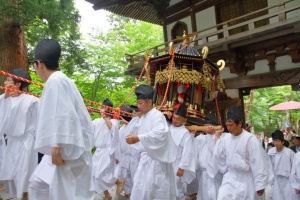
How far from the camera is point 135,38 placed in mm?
17703

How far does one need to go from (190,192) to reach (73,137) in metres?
5.65

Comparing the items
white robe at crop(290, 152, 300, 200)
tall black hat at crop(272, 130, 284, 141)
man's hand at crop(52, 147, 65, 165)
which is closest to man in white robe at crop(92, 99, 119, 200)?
tall black hat at crop(272, 130, 284, 141)

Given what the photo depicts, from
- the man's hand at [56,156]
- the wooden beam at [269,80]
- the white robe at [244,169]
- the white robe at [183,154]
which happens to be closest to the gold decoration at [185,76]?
the white robe at [183,154]

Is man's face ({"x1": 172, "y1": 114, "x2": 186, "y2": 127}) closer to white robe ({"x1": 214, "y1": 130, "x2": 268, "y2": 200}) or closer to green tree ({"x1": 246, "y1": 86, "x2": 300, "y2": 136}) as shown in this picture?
white robe ({"x1": 214, "y1": 130, "x2": 268, "y2": 200})

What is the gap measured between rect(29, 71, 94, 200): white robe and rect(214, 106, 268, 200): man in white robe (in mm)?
2621

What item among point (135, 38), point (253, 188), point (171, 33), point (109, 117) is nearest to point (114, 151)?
point (109, 117)

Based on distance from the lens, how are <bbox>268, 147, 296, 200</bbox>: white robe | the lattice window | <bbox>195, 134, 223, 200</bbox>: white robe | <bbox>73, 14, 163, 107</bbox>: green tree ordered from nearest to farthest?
<bbox>195, 134, 223, 200</bbox>: white robe < <bbox>268, 147, 296, 200</bbox>: white robe < the lattice window < <bbox>73, 14, 163, 107</bbox>: green tree

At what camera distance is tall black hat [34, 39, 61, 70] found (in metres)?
2.92

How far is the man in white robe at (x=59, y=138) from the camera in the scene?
2658 millimetres

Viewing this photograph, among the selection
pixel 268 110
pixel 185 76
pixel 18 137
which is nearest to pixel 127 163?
pixel 185 76

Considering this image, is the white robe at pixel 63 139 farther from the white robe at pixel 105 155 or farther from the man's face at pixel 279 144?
the man's face at pixel 279 144

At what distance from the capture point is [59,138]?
2.62 metres

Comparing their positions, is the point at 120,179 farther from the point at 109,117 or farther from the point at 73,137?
the point at 73,137

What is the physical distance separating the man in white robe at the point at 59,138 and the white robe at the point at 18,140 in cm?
192
